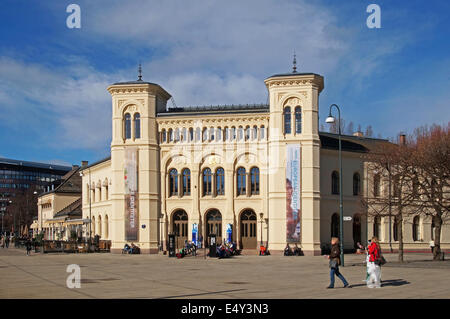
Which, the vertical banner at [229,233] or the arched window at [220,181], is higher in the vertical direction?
the arched window at [220,181]

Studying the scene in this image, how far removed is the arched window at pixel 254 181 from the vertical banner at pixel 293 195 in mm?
3779

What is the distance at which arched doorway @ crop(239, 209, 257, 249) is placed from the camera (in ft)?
170

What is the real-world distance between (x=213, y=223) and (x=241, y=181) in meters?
4.76

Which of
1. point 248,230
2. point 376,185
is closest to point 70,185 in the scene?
point 248,230

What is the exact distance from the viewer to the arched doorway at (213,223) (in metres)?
52.9

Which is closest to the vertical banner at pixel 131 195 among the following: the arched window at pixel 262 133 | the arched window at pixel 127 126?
the arched window at pixel 127 126

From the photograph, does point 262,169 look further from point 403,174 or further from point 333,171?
point 403,174

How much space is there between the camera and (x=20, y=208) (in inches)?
4734

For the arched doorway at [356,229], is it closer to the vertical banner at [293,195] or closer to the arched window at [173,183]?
→ the vertical banner at [293,195]

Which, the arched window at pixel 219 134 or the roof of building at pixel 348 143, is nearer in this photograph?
the arched window at pixel 219 134

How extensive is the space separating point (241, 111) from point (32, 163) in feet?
533

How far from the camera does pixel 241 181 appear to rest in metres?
52.7

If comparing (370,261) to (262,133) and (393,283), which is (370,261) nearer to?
(393,283)

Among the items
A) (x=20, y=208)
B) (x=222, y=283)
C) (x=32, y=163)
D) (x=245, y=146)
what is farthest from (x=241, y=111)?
(x=32, y=163)
